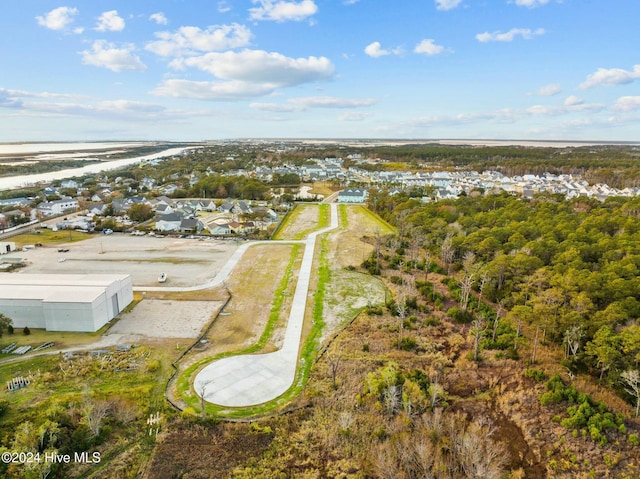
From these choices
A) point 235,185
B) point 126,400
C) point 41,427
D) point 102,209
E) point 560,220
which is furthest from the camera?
point 235,185

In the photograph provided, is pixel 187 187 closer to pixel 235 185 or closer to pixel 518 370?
pixel 235 185

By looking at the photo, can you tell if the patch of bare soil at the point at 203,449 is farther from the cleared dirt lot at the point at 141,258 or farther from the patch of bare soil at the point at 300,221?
the patch of bare soil at the point at 300,221

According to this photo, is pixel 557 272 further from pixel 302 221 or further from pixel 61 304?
pixel 302 221

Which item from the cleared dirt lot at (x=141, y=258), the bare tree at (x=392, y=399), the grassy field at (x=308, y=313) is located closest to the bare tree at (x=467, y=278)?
the grassy field at (x=308, y=313)

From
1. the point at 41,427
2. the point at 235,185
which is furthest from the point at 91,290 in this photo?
the point at 235,185

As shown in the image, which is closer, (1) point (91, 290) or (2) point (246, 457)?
(2) point (246, 457)

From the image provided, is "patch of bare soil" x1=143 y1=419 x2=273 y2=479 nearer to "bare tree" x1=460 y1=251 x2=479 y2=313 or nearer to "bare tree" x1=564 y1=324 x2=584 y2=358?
"bare tree" x1=564 y1=324 x2=584 y2=358
